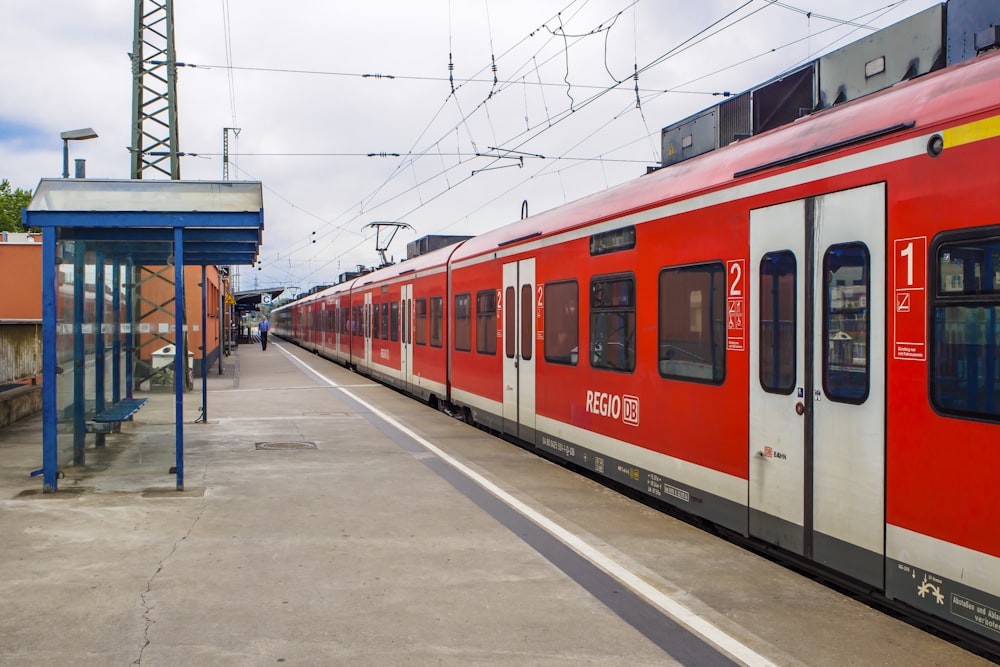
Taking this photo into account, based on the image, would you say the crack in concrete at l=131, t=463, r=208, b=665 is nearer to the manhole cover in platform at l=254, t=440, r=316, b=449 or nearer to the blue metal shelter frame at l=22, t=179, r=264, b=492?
the blue metal shelter frame at l=22, t=179, r=264, b=492

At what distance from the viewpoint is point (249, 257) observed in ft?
42.4

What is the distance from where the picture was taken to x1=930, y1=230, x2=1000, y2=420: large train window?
432cm

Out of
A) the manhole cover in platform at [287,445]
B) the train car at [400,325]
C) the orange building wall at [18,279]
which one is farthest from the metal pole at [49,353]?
the orange building wall at [18,279]

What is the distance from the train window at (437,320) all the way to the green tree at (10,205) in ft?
191

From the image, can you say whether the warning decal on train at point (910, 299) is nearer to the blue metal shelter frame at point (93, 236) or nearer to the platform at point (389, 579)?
the platform at point (389, 579)

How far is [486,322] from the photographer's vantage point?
1312cm

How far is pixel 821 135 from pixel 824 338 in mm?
1317

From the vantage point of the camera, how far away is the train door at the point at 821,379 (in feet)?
16.6

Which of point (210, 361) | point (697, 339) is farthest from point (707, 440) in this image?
point (210, 361)

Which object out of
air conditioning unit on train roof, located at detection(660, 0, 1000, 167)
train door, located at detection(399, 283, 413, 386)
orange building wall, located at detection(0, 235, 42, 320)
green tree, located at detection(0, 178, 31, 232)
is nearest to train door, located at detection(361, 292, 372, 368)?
train door, located at detection(399, 283, 413, 386)

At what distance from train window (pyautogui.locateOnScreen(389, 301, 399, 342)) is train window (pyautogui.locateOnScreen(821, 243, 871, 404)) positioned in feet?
52.8

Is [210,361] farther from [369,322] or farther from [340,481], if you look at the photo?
[340,481]

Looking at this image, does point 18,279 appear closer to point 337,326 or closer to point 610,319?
point 337,326

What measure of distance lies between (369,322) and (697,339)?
19.3 m
